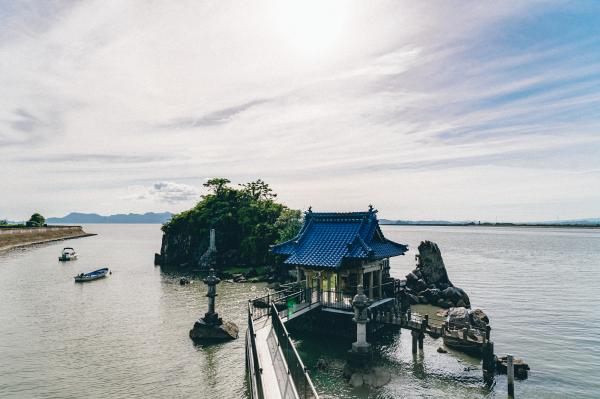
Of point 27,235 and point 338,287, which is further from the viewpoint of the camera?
point 27,235

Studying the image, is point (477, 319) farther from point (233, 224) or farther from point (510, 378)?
point (233, 224)

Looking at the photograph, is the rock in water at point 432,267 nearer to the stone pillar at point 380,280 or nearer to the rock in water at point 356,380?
the stone pillar at point 380,280

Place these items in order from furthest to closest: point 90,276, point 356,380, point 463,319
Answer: point 90,276, point 463,319, point 356,380

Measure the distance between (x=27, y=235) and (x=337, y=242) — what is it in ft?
430

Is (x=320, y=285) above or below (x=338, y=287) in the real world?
above

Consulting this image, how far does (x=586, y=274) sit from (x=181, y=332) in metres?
A: 68.0

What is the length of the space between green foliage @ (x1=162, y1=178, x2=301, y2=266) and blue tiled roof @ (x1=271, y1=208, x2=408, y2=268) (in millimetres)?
31273

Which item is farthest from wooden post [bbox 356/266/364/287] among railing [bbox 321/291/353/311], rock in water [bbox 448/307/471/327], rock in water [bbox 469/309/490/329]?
rock in water [bbox 469/309/490/329]

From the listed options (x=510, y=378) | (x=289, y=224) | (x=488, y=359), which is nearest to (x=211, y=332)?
(x=488, y=359)

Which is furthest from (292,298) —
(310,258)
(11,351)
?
(11,351)

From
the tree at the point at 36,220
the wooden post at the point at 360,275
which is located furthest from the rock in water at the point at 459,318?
the tree at the point at 36,220

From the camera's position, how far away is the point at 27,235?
122 meters

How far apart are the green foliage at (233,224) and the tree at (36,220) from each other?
327 feet

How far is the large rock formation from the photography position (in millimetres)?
42469
